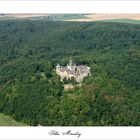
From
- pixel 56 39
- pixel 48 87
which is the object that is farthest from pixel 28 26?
pixel 48 87

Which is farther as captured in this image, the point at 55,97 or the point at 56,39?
the point at 56,39

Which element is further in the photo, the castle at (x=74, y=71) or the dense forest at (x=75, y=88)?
the castle at (x=74, y=71)

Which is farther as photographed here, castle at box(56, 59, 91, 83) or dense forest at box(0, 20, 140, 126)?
castle at box(56, 59, 91, 83)

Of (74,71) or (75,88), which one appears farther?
(74,71)

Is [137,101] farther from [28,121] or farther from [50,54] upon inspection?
[50,54]
